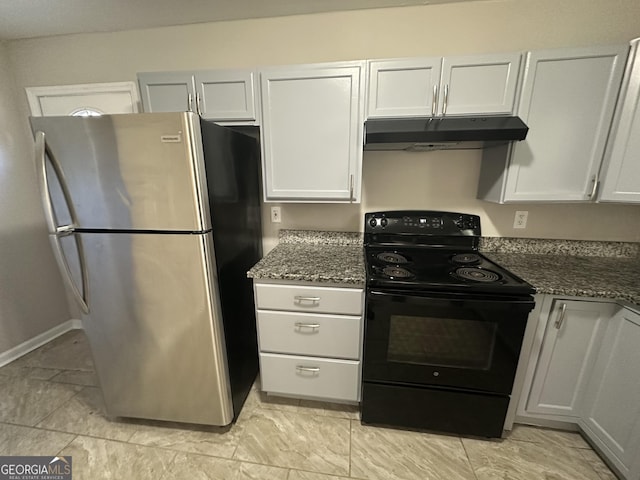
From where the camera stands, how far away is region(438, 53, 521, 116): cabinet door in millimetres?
1346

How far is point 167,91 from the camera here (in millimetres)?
1607

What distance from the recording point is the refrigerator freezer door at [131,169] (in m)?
1.10

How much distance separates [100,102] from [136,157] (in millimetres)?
1520

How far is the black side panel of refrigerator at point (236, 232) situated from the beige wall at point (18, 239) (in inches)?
79.9

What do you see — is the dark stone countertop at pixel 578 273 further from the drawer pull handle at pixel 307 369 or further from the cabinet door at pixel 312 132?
the drawer pull handle at pixel 307 369

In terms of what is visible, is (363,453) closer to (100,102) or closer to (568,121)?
(568,121)

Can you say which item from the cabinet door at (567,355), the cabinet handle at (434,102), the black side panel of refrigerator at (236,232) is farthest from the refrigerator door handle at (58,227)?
the cabinet door at (567,355)

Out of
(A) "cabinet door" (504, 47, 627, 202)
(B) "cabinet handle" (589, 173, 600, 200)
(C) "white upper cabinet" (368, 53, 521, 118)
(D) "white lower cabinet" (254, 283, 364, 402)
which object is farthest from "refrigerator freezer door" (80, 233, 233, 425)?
(B) "cabinet handle" (589, 173, 600, 200)

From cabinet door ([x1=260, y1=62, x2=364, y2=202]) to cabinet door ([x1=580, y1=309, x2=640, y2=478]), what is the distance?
4.76ft

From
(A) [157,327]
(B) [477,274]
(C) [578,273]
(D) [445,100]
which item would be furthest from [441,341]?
(A) [157,327]

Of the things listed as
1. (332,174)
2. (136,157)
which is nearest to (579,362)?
(332,174)

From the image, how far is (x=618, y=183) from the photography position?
1.37 meters

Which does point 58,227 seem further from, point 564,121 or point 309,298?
point 564,121

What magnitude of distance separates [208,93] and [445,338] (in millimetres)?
1989
